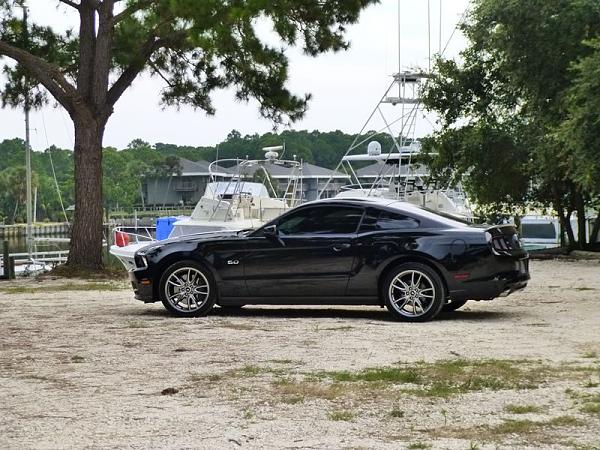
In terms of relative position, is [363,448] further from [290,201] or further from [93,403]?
[290,201]

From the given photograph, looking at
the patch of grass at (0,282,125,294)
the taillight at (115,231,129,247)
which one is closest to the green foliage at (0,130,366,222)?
the taillight at (115,231,129,247)

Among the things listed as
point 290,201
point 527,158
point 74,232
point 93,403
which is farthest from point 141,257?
point 290,201

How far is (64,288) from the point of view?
1895 cm

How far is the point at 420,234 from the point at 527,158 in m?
16.9

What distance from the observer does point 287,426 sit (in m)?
6.41

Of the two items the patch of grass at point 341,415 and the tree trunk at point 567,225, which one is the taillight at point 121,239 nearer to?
the tree trunk at point 567,225

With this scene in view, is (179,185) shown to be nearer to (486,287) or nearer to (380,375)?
(486,287)

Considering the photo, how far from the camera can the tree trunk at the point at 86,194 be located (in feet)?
73.7

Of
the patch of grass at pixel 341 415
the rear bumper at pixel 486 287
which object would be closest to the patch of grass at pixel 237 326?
the rear bumper at pixel 486 287

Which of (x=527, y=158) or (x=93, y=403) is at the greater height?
(x=527, y=158)

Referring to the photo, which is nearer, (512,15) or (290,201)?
(512,15)

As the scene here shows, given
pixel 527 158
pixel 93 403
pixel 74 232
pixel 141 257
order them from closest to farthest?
pixel 93 403, pixel 141 257, pixel 74 232, pixel 527 158

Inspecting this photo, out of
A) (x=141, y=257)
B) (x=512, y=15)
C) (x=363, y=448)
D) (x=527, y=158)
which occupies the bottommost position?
(x=363, y=448)

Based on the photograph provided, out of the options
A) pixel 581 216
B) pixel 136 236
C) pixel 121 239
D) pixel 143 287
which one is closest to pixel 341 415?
pixel 143 287
